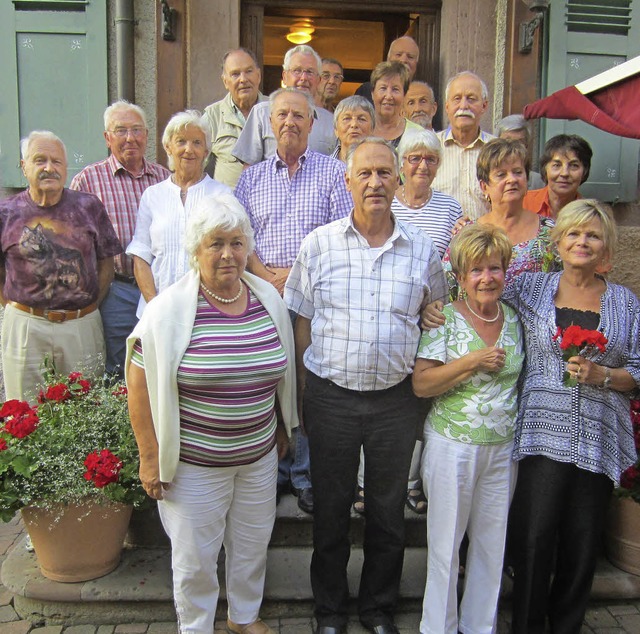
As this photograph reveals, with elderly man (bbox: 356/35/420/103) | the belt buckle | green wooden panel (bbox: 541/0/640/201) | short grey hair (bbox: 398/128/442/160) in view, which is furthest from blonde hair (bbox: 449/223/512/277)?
elderly man (bbox: 356/35/420/103)

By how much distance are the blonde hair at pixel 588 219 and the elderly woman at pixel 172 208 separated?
1.77m

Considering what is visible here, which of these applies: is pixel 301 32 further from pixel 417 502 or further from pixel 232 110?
pixel 417 502

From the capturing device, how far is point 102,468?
3.08 metres

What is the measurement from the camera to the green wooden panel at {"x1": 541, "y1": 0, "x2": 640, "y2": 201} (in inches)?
195

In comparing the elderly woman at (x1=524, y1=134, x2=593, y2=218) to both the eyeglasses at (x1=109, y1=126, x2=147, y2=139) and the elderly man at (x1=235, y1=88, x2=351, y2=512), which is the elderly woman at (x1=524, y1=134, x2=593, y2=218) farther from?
the eyeglasses at (x1=109, y1=126, x2=147, y2=139)

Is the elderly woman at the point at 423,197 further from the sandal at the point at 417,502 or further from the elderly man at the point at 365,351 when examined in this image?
the sandal at the point at 417,502

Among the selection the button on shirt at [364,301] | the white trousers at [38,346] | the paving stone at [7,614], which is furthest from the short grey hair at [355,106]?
the paving stone at [7,614]

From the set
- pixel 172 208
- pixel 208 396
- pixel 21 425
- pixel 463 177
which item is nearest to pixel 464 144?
pixel 463 177

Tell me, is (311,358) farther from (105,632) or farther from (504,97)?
(504,97)

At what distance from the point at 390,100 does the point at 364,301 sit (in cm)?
218

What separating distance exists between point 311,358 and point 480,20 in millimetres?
3543

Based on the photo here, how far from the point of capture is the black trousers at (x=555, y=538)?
2.86m

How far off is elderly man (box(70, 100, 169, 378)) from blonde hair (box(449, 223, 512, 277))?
1.99 m

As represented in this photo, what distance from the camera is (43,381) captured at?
3787 millimetres
